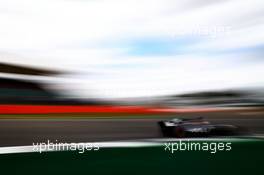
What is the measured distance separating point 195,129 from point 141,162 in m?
0.34

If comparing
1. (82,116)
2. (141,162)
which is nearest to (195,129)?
(141,162)

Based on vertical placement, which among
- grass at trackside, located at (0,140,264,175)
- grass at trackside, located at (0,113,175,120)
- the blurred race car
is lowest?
grass at trackside, located at (0,140,264,175)

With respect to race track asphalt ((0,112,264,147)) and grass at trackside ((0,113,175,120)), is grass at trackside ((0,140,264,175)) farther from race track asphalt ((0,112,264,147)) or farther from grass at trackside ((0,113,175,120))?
grass at trackside ((0,113,175,120))

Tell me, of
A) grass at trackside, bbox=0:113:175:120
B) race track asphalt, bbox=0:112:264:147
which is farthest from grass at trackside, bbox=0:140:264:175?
grass at trackside, bbox=0:113:175:120

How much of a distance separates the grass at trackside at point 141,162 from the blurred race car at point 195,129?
9 cm

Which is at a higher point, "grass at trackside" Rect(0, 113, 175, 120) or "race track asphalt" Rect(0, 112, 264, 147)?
"grass at trackside" Rect(0, 113, 175, 120)

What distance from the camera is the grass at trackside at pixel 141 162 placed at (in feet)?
7.13

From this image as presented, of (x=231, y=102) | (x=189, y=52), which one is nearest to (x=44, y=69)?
(x=189, y=52)

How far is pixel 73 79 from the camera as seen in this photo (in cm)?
217

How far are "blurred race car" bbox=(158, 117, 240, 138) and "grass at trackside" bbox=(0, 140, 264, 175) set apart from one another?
0.28ft

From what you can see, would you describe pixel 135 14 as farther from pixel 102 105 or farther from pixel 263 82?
pixel 263 82

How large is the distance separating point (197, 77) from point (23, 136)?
94cm

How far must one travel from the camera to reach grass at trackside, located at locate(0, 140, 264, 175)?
2.17 m

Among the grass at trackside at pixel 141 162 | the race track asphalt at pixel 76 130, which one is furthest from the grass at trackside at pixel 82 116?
the grass at trackside at pixel 141 162
